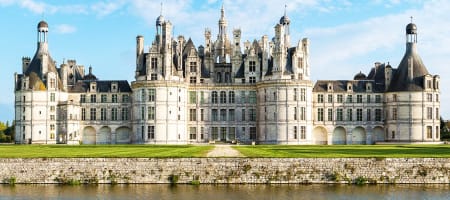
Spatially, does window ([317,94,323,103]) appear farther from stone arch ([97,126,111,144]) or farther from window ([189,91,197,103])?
stone arch ([97,126,111,144])

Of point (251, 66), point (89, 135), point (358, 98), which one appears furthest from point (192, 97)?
point (358, 98)

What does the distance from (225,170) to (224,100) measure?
140 ft

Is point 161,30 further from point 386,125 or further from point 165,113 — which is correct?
point 386,125

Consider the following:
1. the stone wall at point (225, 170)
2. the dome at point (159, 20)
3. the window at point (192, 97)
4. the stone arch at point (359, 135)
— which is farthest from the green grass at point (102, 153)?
the stone arch at point (359, 135)

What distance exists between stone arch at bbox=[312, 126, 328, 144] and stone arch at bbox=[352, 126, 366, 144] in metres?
3.47

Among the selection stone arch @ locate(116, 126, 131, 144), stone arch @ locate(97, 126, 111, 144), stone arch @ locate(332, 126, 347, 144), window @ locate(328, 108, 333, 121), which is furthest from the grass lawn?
stone arch @ locate(97, 126, 111, 144)

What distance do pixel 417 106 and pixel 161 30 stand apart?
32.1 meters

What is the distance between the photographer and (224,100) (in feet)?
285

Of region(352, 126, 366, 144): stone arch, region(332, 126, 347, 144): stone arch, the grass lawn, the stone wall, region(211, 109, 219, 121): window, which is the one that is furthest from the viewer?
region(332, 126, 347, 144): stone arch

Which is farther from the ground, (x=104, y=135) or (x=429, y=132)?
(x=429, y=132)

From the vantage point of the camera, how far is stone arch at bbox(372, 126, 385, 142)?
8775cm

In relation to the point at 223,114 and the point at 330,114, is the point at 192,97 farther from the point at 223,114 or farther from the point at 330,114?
the point at 330,114

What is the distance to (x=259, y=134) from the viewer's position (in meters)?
85.4

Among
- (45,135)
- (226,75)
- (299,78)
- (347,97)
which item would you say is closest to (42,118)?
(45,135)
